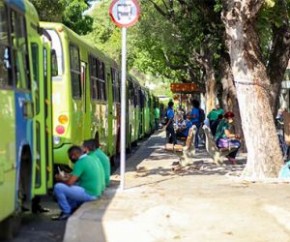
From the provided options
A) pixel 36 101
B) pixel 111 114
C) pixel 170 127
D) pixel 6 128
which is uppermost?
pixel 36 101

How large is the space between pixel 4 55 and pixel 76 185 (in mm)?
3360

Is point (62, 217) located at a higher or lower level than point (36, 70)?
lower

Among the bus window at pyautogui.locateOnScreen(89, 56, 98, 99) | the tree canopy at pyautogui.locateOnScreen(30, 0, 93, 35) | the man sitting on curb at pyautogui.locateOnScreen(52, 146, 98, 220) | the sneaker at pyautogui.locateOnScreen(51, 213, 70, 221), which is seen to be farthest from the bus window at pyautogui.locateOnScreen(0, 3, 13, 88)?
the tree canopy at pyautogui.locateOnScreen(30, 0, 93, 35)

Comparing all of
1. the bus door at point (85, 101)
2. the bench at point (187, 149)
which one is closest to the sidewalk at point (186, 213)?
the bus door at point (85, 101)

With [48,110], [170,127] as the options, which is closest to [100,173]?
[48,110]

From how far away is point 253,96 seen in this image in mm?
13164

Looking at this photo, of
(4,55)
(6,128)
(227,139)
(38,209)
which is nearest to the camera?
(6,128)

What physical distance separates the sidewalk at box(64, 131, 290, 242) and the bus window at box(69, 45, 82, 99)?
5.89 feet

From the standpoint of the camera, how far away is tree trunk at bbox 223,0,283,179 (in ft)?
43.1

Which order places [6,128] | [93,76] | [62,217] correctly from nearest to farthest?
[6,128] → [62,217] → [93,76]

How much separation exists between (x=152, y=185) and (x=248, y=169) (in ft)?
6.31

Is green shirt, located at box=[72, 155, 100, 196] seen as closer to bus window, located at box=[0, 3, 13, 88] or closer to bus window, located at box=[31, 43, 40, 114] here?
bus window, located at box=[31, 43, 40, 114]

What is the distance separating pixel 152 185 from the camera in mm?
12742

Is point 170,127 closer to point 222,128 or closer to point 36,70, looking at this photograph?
point 222,128
